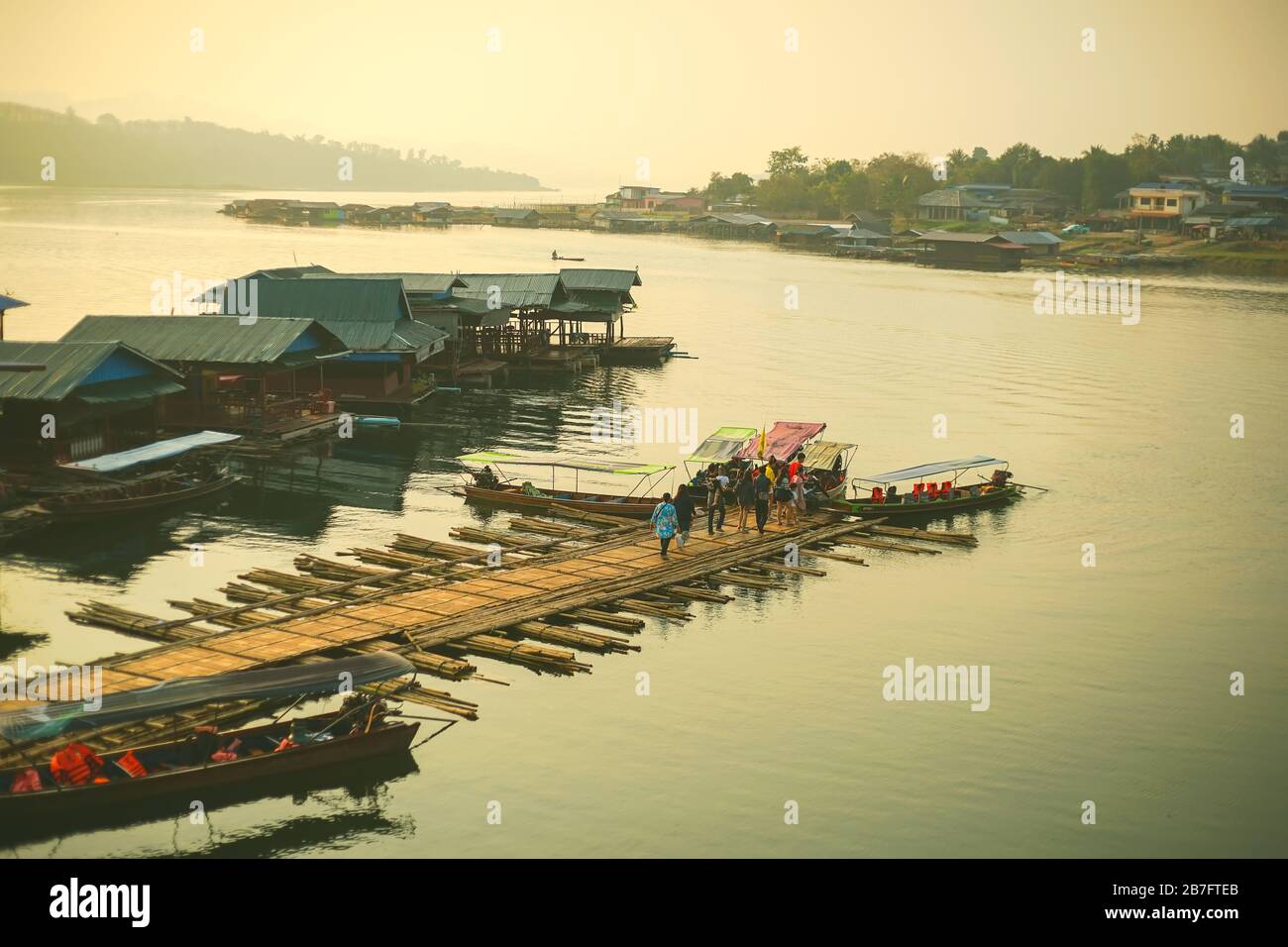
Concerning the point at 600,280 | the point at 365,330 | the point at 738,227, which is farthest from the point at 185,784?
the point at 738,227

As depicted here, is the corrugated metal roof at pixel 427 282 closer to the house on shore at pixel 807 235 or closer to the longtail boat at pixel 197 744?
the longtail boat at pixel 197 744

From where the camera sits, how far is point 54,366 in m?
39.8

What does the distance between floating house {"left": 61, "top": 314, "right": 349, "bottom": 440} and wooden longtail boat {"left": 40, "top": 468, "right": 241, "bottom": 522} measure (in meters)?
5.19

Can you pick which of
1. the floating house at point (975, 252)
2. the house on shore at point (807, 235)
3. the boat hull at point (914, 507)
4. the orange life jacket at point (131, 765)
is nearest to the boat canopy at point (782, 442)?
the boat hull at point (914, 507)

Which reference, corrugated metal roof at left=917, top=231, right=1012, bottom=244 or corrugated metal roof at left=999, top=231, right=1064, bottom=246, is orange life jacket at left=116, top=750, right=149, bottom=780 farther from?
corrugated metal roof at left=999, top=231, right=1064, bottom=246

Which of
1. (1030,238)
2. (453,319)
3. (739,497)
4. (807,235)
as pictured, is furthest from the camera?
(807,235)

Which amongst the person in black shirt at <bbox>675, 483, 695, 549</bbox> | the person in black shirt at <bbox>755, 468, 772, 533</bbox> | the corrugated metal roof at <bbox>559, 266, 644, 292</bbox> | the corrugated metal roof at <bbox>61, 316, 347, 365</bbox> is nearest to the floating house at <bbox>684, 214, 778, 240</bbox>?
the corrugated metal roof at <bbox>559, 266, 644, 292</bbox>

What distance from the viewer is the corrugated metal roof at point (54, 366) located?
3838cm

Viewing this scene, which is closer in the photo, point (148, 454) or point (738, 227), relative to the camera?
point (148, 454)

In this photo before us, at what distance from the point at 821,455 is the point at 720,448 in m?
3.91

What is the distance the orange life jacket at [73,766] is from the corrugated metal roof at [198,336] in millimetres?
26016

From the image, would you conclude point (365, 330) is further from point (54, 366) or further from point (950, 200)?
point (950, 200)

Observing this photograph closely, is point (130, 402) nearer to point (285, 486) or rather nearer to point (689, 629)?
point (285, 486)
